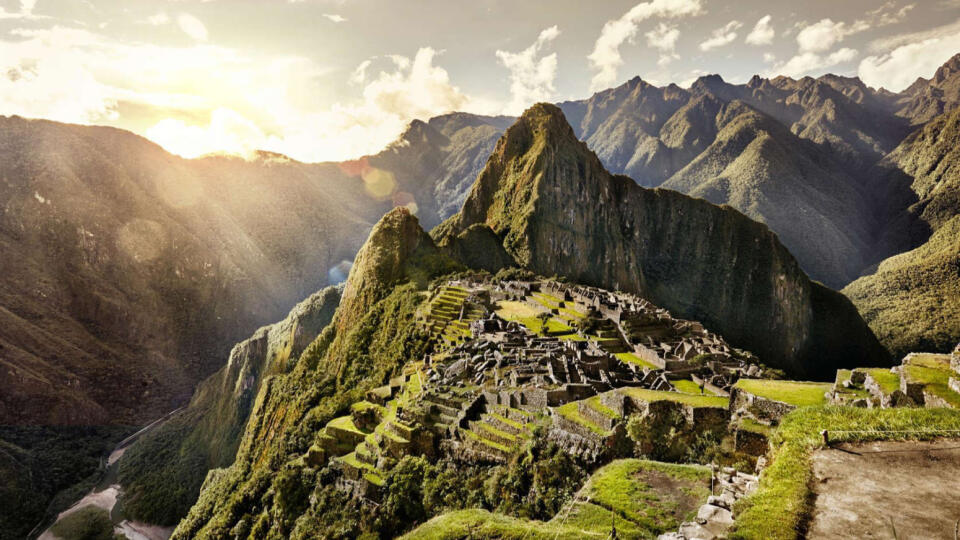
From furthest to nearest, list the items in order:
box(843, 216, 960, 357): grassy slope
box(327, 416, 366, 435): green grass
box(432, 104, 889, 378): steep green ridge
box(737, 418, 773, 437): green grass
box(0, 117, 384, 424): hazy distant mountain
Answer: box(432, 104, 889, 378): steep green ridge
box(0, 117, 384, 424): hazy distant mountain
box(843, 216, 960, 357): grassy slope
box(327, 416, 366, 435): green grass
box(737, 418, 773, 437): green grass

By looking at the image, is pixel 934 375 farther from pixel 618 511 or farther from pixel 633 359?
pixel 633 359

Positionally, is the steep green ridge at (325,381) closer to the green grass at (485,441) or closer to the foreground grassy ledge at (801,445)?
the green grass at (485,441)

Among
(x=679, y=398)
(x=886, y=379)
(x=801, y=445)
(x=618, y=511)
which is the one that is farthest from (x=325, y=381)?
(x=801, y=445)

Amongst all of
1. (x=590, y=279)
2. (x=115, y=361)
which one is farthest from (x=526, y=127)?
(x=115, y=361)

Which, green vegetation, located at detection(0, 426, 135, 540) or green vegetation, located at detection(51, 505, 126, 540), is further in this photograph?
green vegetation, located at detection(0, 426, 135, 540)

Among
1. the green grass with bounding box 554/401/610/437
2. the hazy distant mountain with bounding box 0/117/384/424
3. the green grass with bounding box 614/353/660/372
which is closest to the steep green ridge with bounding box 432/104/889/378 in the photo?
the hazy distant mountain with bounding box 0/117/384/424

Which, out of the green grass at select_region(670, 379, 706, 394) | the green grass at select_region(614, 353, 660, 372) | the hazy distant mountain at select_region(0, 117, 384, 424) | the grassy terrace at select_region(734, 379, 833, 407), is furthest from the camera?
the hazy distant mountain at select_region(0, 117, 384, 424)

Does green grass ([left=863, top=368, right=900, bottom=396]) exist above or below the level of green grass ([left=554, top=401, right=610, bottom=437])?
above

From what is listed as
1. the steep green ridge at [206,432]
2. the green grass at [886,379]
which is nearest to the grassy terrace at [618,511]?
the green grass at [886,379]

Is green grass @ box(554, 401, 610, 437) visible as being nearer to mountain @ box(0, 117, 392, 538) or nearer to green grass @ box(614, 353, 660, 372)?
green grass @ box(614, 353, 660, 372)
